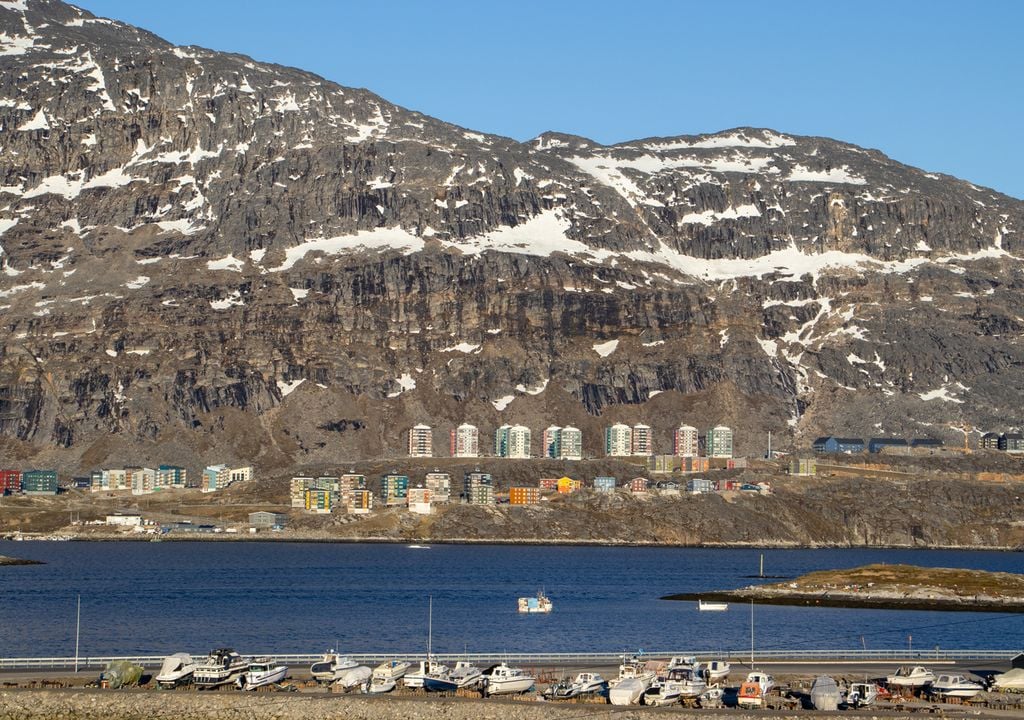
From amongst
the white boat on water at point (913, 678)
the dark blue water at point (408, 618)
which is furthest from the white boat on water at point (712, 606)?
the white boat on water at point (913, 678)

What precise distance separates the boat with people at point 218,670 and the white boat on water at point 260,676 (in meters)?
0.46

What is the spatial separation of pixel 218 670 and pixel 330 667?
657 centimetres

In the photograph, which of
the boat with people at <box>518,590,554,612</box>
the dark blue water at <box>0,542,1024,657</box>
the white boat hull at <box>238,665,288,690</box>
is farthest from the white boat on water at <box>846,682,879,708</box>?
the boat with people at <box>518,590,554,612</box>

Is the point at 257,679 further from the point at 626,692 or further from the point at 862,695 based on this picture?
the point at 862,695

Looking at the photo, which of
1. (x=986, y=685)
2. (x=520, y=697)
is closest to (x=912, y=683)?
(x=986, y=685)

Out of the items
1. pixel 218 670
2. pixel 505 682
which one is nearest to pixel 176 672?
pixel 218 670

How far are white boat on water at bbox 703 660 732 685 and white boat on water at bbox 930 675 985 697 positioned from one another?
9601 mm

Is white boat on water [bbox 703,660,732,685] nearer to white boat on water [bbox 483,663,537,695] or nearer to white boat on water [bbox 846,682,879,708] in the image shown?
white boat on water [bbox 846,682,879,708]

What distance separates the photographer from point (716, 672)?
85.1 meters

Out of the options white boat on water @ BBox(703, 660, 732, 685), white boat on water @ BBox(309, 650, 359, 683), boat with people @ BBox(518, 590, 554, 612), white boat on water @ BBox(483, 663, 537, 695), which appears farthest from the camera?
boat with people @ BBox(518, 590, 554, 612)

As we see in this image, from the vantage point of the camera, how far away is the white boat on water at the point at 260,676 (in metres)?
80.4

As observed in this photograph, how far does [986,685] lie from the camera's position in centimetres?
8438

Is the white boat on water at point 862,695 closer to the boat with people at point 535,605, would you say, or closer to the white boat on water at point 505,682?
the white boat on water at point 505,682

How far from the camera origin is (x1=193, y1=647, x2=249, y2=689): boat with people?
263 ft
